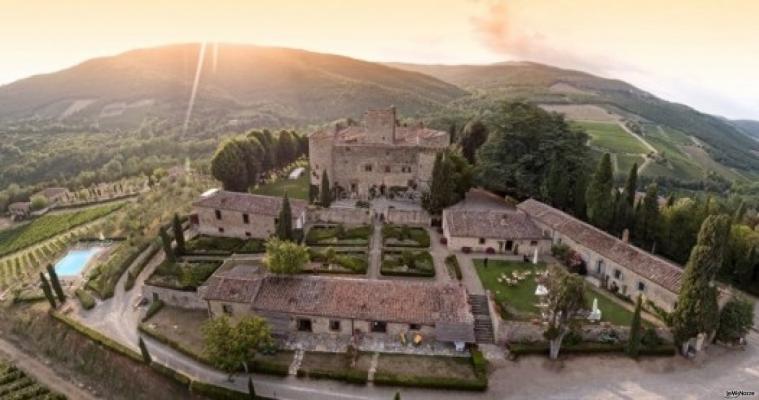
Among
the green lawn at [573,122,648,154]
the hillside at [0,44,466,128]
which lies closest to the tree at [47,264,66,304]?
the green lawn at [573,122,648,154]

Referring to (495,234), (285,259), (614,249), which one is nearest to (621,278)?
(614,249)

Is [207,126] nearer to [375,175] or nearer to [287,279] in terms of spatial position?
[375,175]

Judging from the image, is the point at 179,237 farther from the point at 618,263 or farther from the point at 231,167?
the point at 618,263

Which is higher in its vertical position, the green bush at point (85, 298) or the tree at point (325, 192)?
the tree at point (325, 192)

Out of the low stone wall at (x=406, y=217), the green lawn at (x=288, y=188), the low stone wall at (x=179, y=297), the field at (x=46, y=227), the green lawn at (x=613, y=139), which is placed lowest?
the field at (x=46, y=227)

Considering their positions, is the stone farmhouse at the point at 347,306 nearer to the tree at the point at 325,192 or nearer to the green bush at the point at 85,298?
the green bush at the point at 85,298

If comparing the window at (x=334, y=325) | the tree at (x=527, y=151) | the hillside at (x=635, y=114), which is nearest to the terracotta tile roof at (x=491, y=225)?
the tree at (x=527, y=151)

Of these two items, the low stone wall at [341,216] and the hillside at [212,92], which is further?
the hillside at [212,92]

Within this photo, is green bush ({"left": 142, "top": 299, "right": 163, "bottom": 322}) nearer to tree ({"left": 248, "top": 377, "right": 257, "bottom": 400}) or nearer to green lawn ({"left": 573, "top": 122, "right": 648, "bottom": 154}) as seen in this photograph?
tree ({"left": 248, "top": 377, "right": 257, "bottom": 400})
